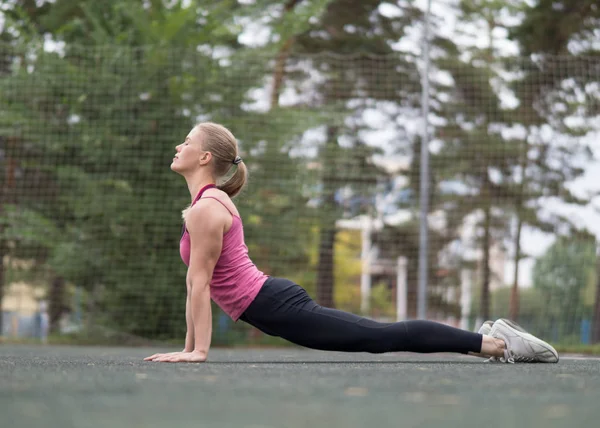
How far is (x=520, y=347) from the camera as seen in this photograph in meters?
2.91

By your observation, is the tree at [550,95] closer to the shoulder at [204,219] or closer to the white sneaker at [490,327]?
the white sneaker at [490,327]

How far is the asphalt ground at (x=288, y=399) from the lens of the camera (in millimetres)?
1274

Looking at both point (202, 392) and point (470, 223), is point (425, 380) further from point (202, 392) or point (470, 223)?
point (470, 223)

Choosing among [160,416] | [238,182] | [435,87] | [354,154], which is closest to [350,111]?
[354,154]

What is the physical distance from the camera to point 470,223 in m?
10.0

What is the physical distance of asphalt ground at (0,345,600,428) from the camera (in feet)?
4.18

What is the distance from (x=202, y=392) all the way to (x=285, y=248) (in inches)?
244

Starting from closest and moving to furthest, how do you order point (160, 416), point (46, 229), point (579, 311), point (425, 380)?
point (160, 416)
point (425, 380)
point (46, 229)
point (579, 311)

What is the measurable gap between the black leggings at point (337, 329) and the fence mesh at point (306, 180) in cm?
441

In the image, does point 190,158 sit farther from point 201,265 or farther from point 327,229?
point 327,229

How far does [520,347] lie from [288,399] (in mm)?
1550

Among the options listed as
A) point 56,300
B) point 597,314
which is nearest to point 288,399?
point 56,300

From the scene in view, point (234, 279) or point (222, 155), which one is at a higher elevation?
point (222, 155)

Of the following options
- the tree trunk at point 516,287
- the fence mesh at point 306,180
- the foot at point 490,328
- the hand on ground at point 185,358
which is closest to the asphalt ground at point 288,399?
the hand on ground at point 185,358
